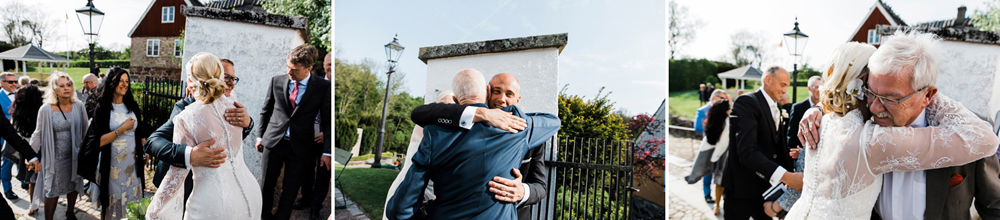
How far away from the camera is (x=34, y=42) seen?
3.13 m

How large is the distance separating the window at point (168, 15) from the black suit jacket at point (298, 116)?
73 cm

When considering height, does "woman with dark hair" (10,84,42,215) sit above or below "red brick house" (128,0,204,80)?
below

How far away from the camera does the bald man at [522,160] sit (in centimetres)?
226

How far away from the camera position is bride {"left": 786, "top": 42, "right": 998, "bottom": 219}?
64.6 inches

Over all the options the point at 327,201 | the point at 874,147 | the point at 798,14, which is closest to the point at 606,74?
the point at 874,147

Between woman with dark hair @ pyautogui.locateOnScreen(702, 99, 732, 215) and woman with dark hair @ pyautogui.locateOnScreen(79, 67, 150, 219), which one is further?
woman with dark hair @ pyautogui.locateOnScreen(702, 99, 732, 215)

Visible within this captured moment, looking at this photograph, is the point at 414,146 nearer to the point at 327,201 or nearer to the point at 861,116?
the point at 327,201

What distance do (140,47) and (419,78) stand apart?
6.13ft

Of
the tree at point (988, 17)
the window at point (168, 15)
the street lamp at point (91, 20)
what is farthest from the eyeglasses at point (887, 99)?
the street lamp at point (91, 20)

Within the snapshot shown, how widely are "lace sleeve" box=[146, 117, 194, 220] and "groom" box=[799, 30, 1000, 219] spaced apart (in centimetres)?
350

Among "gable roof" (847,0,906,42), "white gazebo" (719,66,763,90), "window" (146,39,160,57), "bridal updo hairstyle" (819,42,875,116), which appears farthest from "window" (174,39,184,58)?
"white gazebo" (719,66,763,90)

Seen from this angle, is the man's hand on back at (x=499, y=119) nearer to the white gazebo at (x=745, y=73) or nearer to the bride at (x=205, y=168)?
the bride at (x=205, y=168)

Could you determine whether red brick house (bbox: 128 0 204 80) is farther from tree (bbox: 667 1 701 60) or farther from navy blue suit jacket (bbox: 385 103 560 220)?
tree (bbox: 667 1 701 60)

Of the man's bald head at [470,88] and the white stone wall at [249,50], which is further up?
the white stone wall at [249,50]
